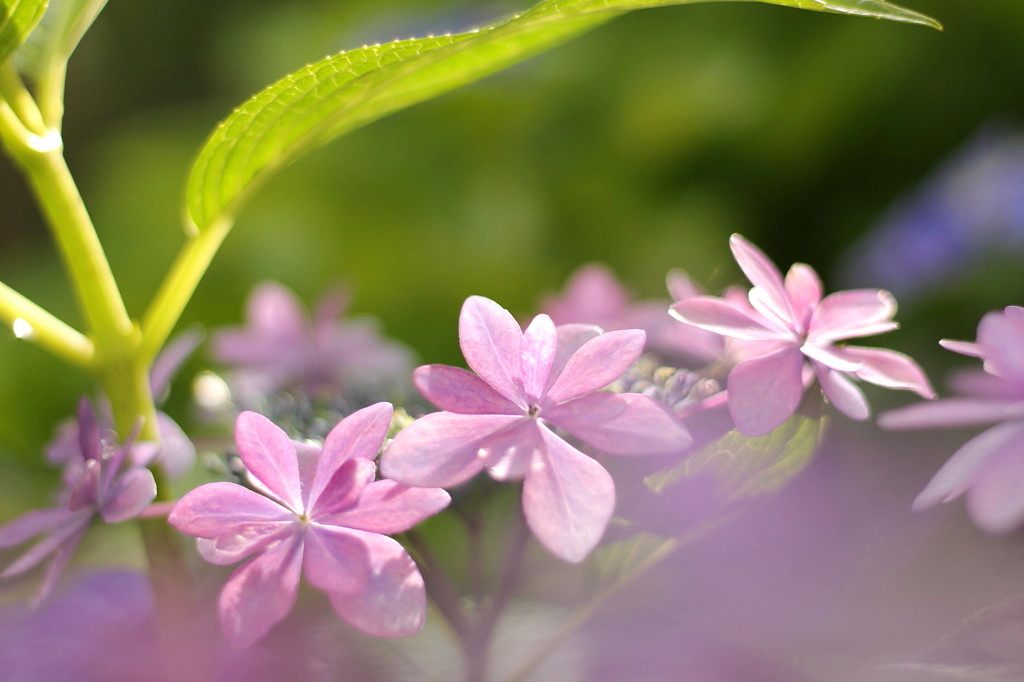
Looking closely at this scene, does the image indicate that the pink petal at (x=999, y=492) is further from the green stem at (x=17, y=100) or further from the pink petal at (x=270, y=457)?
the green stem at (x=17, y=100)

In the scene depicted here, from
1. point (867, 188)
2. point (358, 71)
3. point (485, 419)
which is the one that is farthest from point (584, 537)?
point (867, 188)

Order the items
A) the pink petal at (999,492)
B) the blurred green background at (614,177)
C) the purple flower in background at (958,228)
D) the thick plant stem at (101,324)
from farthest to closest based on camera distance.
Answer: the blurred green background at (614,177) → the purple flower in background at (958,228) → the thick plant stem at (101,324) → the pink petal at (999,492)

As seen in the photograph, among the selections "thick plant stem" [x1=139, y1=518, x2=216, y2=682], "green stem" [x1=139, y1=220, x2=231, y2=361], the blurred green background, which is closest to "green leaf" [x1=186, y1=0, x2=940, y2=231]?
"green stem" [x1=139, y1=220, x2=231, y2=361]

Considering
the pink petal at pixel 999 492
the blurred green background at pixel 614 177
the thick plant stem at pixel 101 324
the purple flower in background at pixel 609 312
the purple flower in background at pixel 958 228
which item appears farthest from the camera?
the blurred green background at pixel 614 177

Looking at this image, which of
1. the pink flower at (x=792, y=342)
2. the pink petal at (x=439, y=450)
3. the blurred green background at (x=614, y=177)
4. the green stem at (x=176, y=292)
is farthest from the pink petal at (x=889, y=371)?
the blurred green background at (x=614, y=177)

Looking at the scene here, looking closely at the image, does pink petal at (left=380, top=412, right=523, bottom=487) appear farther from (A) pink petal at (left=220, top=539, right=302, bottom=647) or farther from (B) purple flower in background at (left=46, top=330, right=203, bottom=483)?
(B) purple flower in background at (left=46, top=330, right=203, bottom=483)

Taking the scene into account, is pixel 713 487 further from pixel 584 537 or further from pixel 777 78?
pixel 777 78
